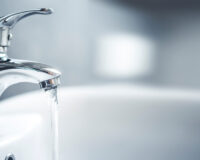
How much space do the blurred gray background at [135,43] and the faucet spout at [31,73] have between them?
0.30 meters

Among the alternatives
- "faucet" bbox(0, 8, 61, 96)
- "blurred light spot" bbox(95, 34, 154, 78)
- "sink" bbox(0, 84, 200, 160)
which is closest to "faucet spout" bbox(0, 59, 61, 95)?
"faucet" bbox(0, 8, 61, 96)

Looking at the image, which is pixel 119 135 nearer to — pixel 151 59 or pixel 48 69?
pixel 151 59

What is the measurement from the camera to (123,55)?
0.71 metres

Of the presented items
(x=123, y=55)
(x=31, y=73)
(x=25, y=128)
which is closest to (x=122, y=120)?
(x=123, y=55)

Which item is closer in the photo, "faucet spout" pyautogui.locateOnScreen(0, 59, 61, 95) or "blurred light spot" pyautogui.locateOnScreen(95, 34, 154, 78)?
"faucet spout" pyautogui.locateOnScreen(0, 59, 61, 95)

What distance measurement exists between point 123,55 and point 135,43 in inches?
1.6

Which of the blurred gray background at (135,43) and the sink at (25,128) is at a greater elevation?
the blurred gray background at (135,43)

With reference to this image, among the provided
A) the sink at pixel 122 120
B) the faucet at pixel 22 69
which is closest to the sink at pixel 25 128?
the sink at pixel 122 120

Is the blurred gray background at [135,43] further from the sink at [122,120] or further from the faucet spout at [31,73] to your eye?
the faucet spout at [31,73]

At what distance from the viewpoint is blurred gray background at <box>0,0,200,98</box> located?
2.27 feet

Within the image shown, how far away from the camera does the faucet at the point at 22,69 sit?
36 cm

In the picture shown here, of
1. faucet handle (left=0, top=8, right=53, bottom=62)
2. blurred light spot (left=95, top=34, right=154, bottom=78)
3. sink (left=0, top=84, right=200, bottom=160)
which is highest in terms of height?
faucet handle (left=0, top=8, right=53, bottom=62)

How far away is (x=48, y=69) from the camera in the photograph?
1.19 ft

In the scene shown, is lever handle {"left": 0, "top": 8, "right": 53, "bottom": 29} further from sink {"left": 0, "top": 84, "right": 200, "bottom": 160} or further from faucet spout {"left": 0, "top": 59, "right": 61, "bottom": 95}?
sink {"left": 0, "top": 84, "right": 200, "bottom": 160}
